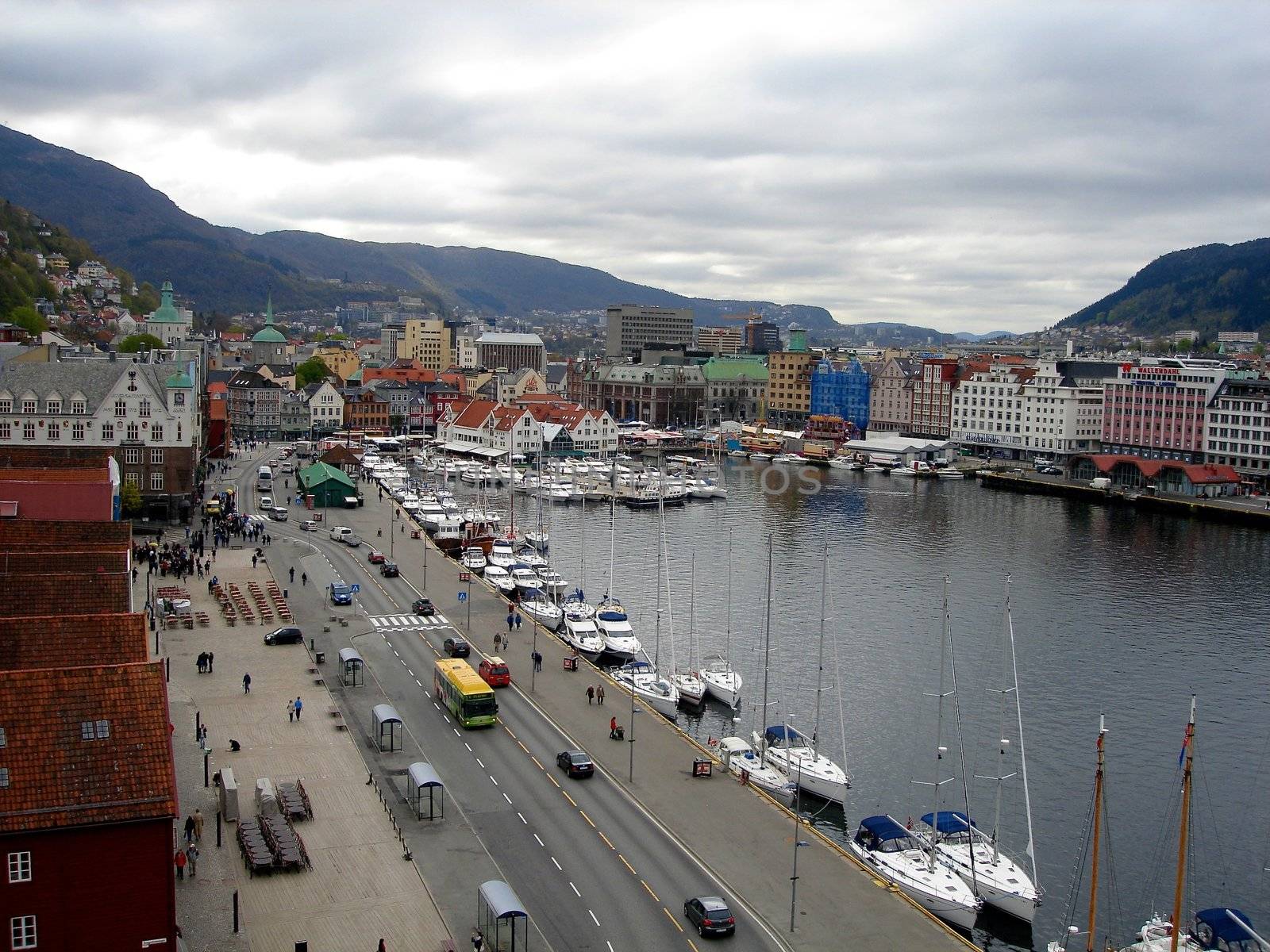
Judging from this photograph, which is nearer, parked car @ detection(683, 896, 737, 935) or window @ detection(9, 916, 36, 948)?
window @ detection(9, 916, 36, 948)

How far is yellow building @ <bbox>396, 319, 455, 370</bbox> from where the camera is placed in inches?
6112

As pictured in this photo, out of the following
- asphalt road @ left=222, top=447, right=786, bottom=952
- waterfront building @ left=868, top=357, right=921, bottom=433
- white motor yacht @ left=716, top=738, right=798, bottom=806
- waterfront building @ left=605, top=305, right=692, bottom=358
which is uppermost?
waterfront building @ left=605, top=305, right=692, bottom=358

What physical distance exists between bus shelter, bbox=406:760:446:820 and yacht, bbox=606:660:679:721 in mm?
8842

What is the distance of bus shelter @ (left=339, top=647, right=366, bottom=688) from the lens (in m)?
27.6

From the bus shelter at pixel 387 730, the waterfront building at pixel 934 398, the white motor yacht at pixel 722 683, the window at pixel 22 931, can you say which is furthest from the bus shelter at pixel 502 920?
the waterfront building at pixel 934 398

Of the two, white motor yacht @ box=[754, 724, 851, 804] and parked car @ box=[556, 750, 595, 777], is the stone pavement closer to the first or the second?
parked car @ box=[556, 750, 595, 777]

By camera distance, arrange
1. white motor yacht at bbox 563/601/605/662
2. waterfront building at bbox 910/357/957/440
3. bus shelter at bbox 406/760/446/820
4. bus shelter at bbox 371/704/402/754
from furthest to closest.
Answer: waterfront building at bbox 910/357/957/440 → white motor yacht at bbox 563/601/605/662 → bus shelter at bbox 371/704/402/754 → bus shelter at bbox 406/760/446/820

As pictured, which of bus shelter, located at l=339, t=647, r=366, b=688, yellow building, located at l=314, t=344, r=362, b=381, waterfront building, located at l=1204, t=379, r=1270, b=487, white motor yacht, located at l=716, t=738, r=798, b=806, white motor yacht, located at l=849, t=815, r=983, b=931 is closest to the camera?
white motor yacht, located at l=849, t=815, r=983, b=931

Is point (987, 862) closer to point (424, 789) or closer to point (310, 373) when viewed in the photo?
point (424, 789)

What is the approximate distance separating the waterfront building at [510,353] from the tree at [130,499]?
349ft

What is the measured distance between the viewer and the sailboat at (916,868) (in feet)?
65.0

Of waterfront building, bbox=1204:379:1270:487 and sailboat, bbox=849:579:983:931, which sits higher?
waterfront building, bbox=1204:379:1270:487

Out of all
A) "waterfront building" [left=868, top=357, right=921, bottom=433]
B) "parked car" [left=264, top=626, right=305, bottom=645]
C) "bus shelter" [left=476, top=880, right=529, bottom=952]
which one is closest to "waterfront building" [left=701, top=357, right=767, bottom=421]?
"waterfront building" [left=868, top=357, right=921, bottom=433]

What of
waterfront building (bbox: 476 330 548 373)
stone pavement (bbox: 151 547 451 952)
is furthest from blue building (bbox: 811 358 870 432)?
stone pavement (bbox: 151 547 451 952)
